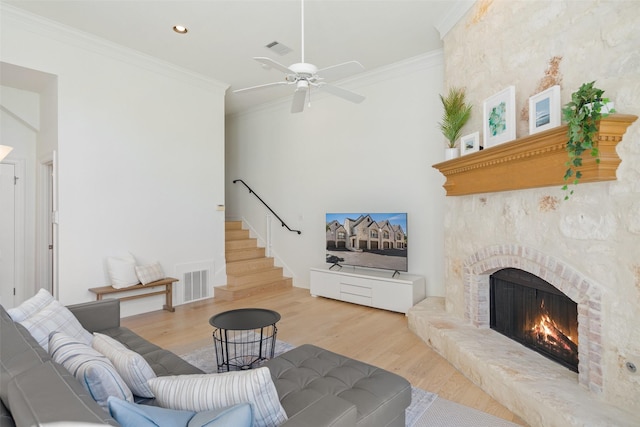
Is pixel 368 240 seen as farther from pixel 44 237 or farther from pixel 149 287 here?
pixel 44 237

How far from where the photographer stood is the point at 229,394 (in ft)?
3.92

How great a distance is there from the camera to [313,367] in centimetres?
204

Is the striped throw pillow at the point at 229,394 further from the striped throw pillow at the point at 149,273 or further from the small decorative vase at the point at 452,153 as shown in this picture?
the striped throw pillow at the point at 149,273

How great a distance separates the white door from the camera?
4.42 m

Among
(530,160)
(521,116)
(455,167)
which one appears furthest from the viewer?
(455,167)

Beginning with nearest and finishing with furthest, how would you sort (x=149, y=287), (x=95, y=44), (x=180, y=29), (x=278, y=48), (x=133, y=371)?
(x=133, y=371)
(x=180, y=29)
(x=95, y=44)
(x=278, y=48)
(x=149, y=287)

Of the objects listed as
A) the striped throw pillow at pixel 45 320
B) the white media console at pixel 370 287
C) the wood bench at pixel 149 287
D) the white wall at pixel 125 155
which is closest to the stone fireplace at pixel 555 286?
the white media console at pixel 370 287

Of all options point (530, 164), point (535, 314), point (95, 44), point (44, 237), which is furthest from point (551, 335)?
point (44, 237)

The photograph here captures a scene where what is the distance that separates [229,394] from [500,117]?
2.74m

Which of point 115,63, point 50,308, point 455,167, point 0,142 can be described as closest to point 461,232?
point 455,167

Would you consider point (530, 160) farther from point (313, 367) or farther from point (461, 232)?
point (313, 367)

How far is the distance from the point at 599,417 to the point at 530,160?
5.21 feet

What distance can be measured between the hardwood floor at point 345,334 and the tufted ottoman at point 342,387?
86 cm

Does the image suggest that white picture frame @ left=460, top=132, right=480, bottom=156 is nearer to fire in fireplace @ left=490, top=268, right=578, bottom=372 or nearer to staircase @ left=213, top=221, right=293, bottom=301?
fire in fireplace @ left=490, top=268, right=578, bottom=372
